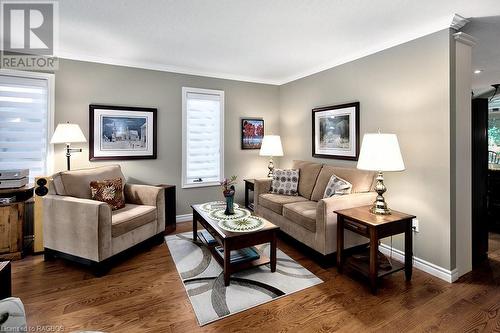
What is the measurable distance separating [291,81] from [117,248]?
3733mm

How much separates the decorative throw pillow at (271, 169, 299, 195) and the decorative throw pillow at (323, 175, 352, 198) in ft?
2.17

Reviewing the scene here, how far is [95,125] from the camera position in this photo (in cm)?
351

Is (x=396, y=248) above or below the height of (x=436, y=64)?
below

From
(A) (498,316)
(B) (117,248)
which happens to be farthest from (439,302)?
(B) (117,248)

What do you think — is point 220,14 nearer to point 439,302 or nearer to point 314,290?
point 314,290

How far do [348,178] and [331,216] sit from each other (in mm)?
776

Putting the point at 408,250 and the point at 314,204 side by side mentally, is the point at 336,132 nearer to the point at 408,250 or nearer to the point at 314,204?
the point at 314,204

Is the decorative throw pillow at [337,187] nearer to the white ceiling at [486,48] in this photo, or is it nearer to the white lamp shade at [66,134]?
the white ceiling at [486,48]

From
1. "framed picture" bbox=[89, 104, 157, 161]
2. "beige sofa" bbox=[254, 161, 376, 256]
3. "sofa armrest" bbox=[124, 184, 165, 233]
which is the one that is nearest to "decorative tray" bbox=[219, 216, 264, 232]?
"beige sofa" bbox=[254, 161, 376, 256]

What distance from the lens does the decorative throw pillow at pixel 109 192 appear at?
9.53 ft

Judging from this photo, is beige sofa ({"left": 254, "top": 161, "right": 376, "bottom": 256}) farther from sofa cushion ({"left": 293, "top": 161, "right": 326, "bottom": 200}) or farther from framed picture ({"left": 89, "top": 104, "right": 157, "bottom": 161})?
framed picture ({"left": 89, "top": 104, "right": 157, "bottom": 161})

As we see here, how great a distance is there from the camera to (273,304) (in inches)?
80.1

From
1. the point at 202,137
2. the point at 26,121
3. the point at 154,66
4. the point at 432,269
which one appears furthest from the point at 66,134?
the point at 432,269

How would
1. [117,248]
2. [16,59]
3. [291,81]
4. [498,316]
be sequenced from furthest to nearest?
1. [291,81]
2. [16,59]
3. [117,248]
4. [498,316]
